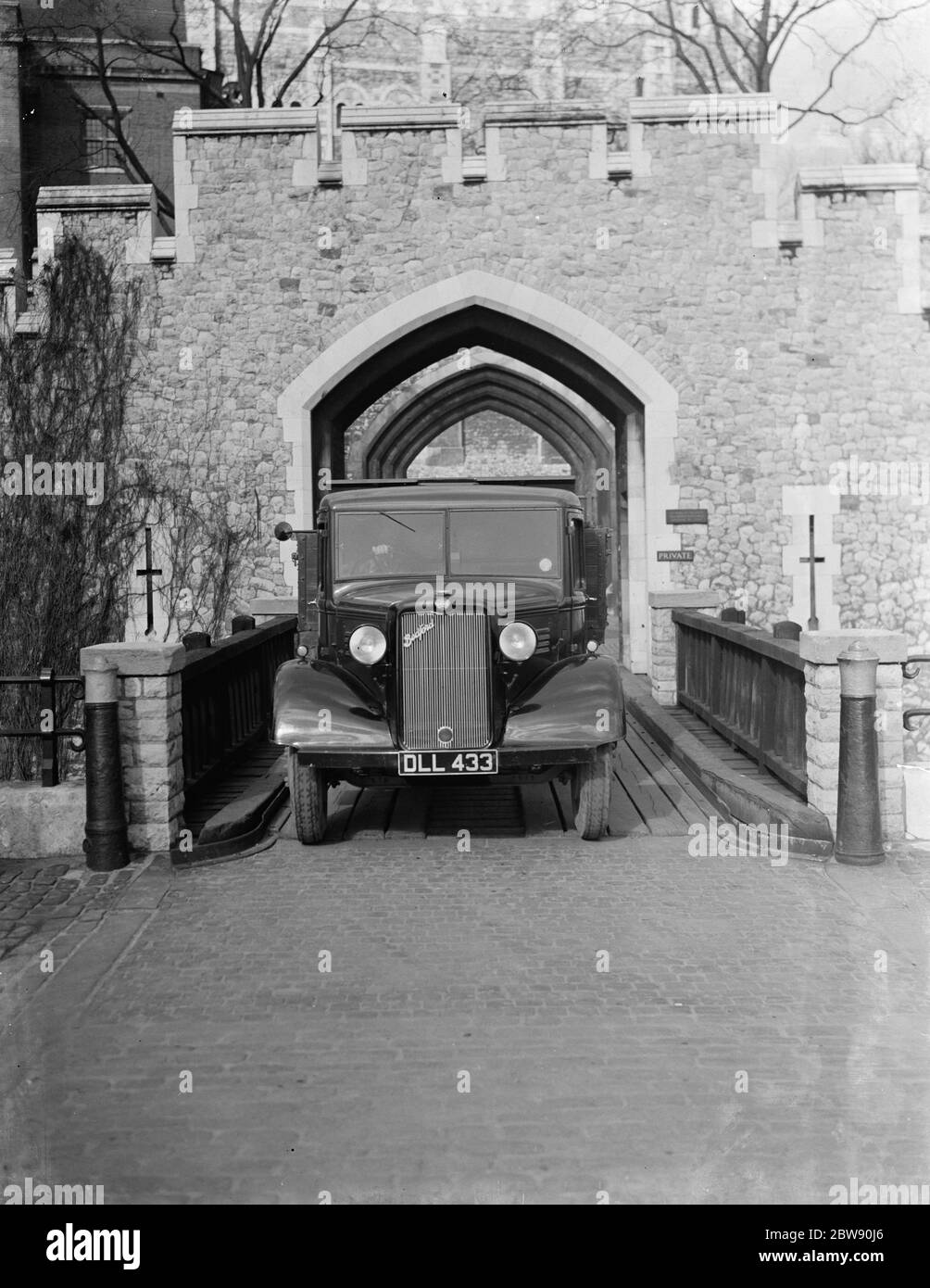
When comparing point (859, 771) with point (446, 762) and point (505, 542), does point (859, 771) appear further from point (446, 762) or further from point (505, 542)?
point (505, 542)

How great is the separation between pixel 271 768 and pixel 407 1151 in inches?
214

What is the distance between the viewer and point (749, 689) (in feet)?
27.7

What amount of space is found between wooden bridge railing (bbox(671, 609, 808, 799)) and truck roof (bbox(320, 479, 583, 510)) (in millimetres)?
1639

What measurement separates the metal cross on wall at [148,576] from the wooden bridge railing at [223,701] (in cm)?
295

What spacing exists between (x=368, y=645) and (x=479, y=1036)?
291 centimetres

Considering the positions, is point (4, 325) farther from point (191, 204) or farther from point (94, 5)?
point (94, 5)

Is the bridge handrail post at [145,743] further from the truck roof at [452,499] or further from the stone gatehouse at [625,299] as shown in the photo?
the stone gatehouse at [625,299]

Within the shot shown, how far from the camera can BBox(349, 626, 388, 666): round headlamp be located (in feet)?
21.2
